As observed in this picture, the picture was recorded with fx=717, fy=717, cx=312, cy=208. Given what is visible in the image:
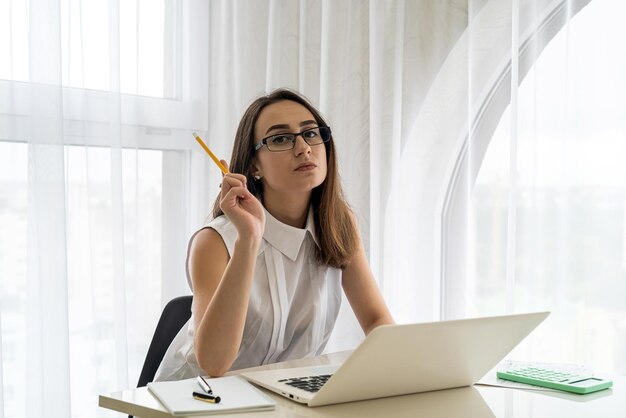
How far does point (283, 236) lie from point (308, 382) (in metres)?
0.67

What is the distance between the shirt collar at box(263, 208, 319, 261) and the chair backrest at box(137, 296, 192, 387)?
26cm

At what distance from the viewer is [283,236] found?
1.81 meters

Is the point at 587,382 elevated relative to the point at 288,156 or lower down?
lower down

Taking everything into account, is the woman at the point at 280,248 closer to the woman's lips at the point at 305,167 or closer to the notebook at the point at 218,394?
the woman's lips at the point at 305,167

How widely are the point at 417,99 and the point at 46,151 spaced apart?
1.24m

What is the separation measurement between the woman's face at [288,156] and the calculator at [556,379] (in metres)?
0.70

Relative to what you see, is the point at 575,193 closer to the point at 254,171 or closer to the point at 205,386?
the point at 254,171

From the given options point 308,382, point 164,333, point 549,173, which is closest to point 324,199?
point 164,333

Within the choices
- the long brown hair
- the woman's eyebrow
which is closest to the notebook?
the long brown hair

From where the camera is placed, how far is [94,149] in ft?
7.41

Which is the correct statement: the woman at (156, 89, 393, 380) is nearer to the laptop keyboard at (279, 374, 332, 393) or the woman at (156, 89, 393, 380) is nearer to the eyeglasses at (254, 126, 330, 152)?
the eyeglasses at (254, 126, 330, 152)

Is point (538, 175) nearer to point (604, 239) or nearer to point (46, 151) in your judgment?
point (604, 239)

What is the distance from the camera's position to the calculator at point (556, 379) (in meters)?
1.21

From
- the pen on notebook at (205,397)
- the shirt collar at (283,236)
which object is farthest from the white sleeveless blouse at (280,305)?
the pen on notebook at (205,397)
